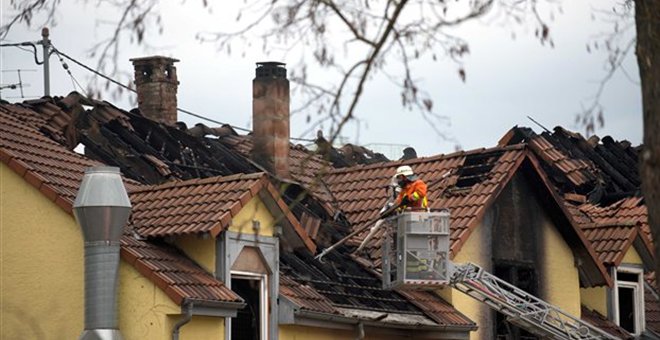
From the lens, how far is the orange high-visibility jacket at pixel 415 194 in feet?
86.3

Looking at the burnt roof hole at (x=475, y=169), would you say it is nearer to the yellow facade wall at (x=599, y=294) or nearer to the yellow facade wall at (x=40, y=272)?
the yellow facade wall at (x=599, y=294)

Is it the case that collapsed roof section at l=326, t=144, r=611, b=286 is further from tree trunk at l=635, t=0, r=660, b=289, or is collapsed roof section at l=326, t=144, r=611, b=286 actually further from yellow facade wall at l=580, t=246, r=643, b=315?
tree trunk at l=635, t=0, r=660, b=289

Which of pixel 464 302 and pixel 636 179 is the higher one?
pixel 636 179

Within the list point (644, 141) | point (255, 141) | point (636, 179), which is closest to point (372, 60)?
point (644, 141)

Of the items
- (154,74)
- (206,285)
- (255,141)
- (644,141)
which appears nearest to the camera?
Answer: (644,141)

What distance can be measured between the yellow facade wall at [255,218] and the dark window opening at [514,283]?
6.63 m

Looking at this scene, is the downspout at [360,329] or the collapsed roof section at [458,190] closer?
the downspout at [360,329]

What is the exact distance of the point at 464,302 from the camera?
2845cm

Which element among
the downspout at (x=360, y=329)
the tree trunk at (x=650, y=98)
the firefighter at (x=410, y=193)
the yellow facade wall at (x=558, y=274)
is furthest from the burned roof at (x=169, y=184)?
the tree trunk at (x=650, y=98)

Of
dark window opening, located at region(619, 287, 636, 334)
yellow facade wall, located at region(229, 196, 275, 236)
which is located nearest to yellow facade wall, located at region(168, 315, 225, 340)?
yellow facade wall, located at region(229, 196, 275, 236)

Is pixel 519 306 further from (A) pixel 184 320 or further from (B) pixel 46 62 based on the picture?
(B) pixel 46 62

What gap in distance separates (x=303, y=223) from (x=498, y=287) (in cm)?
323

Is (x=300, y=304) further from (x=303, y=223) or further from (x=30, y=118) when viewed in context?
(x=30, y=118)

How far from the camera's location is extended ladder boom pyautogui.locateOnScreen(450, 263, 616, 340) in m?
27.1
